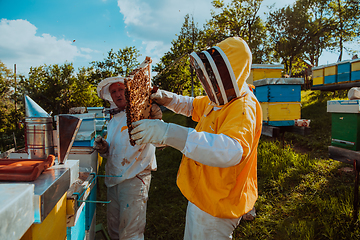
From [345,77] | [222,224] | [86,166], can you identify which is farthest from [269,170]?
[345,77]

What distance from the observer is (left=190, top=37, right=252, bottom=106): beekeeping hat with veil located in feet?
4.55

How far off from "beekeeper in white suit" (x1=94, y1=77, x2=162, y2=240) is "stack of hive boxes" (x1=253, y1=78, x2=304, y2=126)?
11.3ft

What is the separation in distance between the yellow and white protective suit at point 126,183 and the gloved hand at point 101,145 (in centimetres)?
8

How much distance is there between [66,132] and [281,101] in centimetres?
472

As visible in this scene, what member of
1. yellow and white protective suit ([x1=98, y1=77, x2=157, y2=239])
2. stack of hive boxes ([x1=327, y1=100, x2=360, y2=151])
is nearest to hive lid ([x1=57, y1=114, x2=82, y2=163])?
yellow and white protective suit ([x1=98, y1=77, x2=157, y2=239])

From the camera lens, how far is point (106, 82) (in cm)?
295

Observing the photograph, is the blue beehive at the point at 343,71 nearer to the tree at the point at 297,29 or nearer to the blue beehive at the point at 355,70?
the blue beehive at the point at 355,70

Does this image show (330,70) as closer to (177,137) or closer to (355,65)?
(355,65)

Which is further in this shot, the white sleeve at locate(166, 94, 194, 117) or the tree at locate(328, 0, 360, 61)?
the tree at locate(328, 0, 360, 61)

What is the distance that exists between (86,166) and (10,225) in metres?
2.14

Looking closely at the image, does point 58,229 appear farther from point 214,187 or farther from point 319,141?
point 319,141

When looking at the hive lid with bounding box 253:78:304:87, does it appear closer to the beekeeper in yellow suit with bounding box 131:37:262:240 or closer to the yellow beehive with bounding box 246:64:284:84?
the yellow beehive with bounding box 246:64:284:84

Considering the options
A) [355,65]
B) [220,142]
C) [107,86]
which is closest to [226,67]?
[220,142]

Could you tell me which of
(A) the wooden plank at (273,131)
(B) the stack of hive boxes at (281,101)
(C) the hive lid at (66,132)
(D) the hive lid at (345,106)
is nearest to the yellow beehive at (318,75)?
(B) the stack of hive boxes at (281,101)
